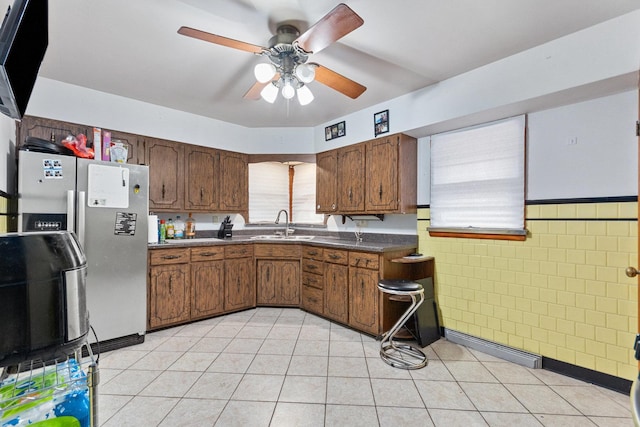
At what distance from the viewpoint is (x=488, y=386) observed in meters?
2.14

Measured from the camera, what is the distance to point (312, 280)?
3668 mm

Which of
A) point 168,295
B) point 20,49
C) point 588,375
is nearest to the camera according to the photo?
point 20,49

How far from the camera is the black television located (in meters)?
0.89

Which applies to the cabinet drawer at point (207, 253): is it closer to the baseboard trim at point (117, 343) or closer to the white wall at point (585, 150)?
the baseboard trim at point (117, 343)

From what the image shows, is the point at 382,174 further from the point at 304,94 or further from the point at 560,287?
the point at 560,287

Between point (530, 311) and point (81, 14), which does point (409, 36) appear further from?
point (530, 311)

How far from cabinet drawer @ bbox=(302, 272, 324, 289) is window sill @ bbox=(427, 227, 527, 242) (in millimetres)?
1367

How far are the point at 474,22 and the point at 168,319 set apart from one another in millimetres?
3725

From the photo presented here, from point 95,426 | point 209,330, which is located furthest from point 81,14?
point 209,330

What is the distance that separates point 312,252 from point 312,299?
0.57 meters

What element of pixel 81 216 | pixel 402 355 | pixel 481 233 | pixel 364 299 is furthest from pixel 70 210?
pixel 481 233

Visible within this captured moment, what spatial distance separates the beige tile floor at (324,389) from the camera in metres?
1.80

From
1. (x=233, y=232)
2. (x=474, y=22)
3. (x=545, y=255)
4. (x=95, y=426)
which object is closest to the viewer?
Result: (x=95, y=426)

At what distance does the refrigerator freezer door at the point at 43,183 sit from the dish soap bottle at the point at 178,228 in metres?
1.36
